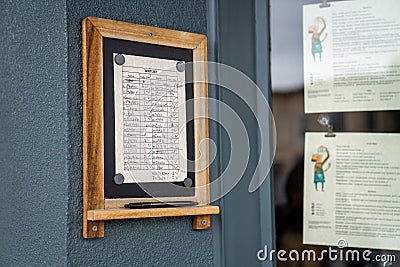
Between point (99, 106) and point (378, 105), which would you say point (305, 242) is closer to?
point (378, 105)

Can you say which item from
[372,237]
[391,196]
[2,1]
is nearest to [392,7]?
[391,196]

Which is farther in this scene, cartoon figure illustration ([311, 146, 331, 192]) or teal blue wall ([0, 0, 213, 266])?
cartoon figure illustration ([311, 146, 331, 192])

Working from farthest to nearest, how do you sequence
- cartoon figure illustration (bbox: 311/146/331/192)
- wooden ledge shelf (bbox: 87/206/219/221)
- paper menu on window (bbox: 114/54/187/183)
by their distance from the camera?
cartoon figure illustration (bbox: 311/146/331/192)
paper menu on window (bbox: 114/54/187/183)
wooden ledge shelf (bbox: 87/206/219/221)

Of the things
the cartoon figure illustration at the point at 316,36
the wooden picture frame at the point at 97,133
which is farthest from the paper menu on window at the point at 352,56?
the wooden picture frame at the point at 97,133

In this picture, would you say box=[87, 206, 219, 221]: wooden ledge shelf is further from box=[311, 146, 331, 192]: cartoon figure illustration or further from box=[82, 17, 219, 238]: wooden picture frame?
box=[311, 146, 331, 192]: cartoon figure illustration

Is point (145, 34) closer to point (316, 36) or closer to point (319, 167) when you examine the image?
point (316, 36)

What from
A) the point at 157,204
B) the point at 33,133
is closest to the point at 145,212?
the point at 157,204

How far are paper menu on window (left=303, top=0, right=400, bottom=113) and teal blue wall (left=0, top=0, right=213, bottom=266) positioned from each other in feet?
1.08

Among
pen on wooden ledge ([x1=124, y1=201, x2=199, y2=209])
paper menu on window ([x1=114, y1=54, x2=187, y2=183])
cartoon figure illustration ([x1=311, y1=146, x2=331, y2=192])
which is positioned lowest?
pen on wooden ledge ([x1=124, y1=201, x2=199, y2=209])

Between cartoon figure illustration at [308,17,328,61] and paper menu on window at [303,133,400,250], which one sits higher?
cartoon figure illustration at [308,17,328,61]

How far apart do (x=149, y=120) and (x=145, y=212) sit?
0.25 metres

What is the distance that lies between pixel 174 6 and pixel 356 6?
0.49m

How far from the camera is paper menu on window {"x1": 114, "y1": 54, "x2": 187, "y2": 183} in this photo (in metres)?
1.76

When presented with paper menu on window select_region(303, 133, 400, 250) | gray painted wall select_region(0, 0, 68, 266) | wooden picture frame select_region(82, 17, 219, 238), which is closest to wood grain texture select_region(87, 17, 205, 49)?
wooden picture frame select_region(82, 17, 219, 238)
